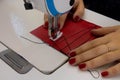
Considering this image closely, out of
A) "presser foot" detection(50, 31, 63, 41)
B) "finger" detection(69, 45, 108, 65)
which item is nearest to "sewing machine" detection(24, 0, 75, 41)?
"presser foot" detection(50, 31, 63, 41)

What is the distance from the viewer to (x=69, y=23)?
102 centimetres

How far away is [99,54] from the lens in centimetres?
80

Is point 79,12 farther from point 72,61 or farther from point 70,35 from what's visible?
point 72,61

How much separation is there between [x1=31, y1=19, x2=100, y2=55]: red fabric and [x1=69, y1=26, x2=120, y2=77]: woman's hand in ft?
0.20

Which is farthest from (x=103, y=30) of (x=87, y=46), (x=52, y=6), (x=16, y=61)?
(x=16, y=61)

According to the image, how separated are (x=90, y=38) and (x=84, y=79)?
228 mm

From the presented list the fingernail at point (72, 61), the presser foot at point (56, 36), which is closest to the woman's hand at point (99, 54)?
the fingernail at point (72, 61)

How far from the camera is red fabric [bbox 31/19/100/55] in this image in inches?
34.8

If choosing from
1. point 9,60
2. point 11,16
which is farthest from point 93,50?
point 11,16

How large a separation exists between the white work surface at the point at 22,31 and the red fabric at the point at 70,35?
0.12 ft

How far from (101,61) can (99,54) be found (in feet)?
0.10

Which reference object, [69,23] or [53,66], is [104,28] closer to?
[69,23]

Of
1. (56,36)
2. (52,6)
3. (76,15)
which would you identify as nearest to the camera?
(52,6)

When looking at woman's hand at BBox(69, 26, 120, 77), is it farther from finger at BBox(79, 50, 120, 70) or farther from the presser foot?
the presser foot
